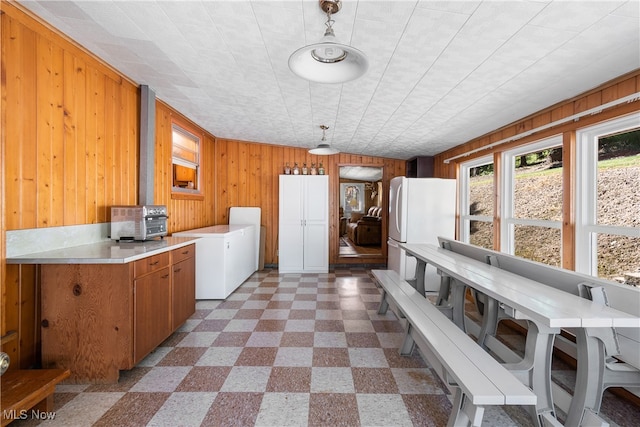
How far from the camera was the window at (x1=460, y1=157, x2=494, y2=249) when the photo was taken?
415 centimetres

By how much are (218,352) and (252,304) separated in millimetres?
1237

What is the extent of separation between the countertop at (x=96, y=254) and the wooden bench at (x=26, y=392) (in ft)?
2.19

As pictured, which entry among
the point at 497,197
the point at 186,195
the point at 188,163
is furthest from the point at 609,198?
the point at 188,163

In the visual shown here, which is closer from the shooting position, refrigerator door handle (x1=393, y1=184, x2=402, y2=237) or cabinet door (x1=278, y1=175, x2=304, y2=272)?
refrigerator door handle (x1=393, y1=184, x2=402, y2=237)

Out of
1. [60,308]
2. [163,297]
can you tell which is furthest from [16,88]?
[163,297]

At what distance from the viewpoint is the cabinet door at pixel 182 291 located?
9.11 ft

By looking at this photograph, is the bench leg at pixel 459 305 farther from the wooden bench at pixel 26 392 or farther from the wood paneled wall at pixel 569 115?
the wooden bench at pixel 26 392

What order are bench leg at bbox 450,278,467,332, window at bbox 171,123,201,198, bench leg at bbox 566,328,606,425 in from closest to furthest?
1. bench leg at bbox 566,328,606,425
2. bench leg at bbox 450,278,467,332
3. window at bbox 171,123,201,198

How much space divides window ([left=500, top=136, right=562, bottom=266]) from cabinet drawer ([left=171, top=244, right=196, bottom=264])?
366 cm

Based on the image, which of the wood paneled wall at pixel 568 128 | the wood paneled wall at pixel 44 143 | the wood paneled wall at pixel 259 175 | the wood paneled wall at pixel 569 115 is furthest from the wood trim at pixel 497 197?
the wood paneled wall at pixel 44 143

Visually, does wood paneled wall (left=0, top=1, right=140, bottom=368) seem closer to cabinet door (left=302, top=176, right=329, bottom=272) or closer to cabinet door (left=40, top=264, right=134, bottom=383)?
cabinet door (left=40, top=264, right=134, bottom=383)

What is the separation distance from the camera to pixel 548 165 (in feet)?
10.3

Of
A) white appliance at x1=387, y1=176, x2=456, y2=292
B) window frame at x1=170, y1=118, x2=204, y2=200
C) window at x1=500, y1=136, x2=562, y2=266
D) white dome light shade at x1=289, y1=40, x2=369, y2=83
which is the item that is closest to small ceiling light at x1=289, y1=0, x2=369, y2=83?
white dome light shade at x1=289, y1=40, x2=369, y2=83

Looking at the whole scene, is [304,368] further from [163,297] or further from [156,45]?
[156,45]
